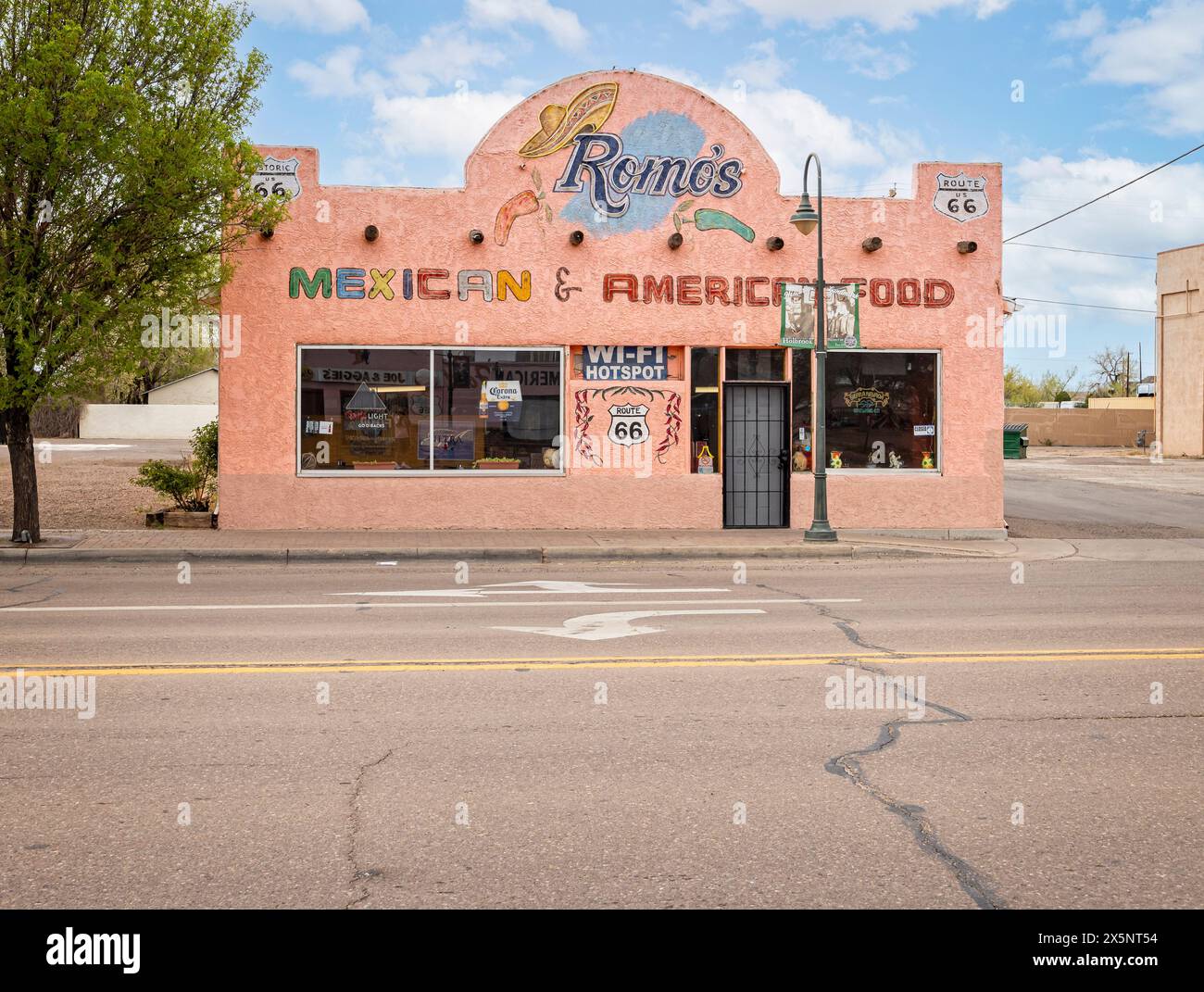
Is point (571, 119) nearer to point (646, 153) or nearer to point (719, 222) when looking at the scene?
point (646, 153)

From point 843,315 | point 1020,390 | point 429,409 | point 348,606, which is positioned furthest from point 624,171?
point 1020,390

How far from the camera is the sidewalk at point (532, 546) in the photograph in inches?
625

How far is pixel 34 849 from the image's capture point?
4.57 m

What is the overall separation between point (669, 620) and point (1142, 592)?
219 inches

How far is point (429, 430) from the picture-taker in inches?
742

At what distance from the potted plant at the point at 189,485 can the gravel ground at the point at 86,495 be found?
0.53 m

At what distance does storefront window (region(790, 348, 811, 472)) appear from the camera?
63.6ft

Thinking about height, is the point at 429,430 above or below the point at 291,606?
above

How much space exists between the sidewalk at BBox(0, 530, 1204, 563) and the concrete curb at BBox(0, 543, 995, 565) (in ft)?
0.04

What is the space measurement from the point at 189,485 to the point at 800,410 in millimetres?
9952

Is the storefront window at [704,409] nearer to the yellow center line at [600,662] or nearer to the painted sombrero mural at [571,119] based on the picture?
the painted sombrero mural at [571,119]

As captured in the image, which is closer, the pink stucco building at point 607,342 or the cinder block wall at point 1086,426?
the pink stucco building at point 607,342

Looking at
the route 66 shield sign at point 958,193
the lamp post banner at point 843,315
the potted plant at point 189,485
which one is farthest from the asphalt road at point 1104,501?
the potted plant at point 189,485

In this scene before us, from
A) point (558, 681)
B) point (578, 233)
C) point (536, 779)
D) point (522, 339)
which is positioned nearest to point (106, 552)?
point (522, 339)
